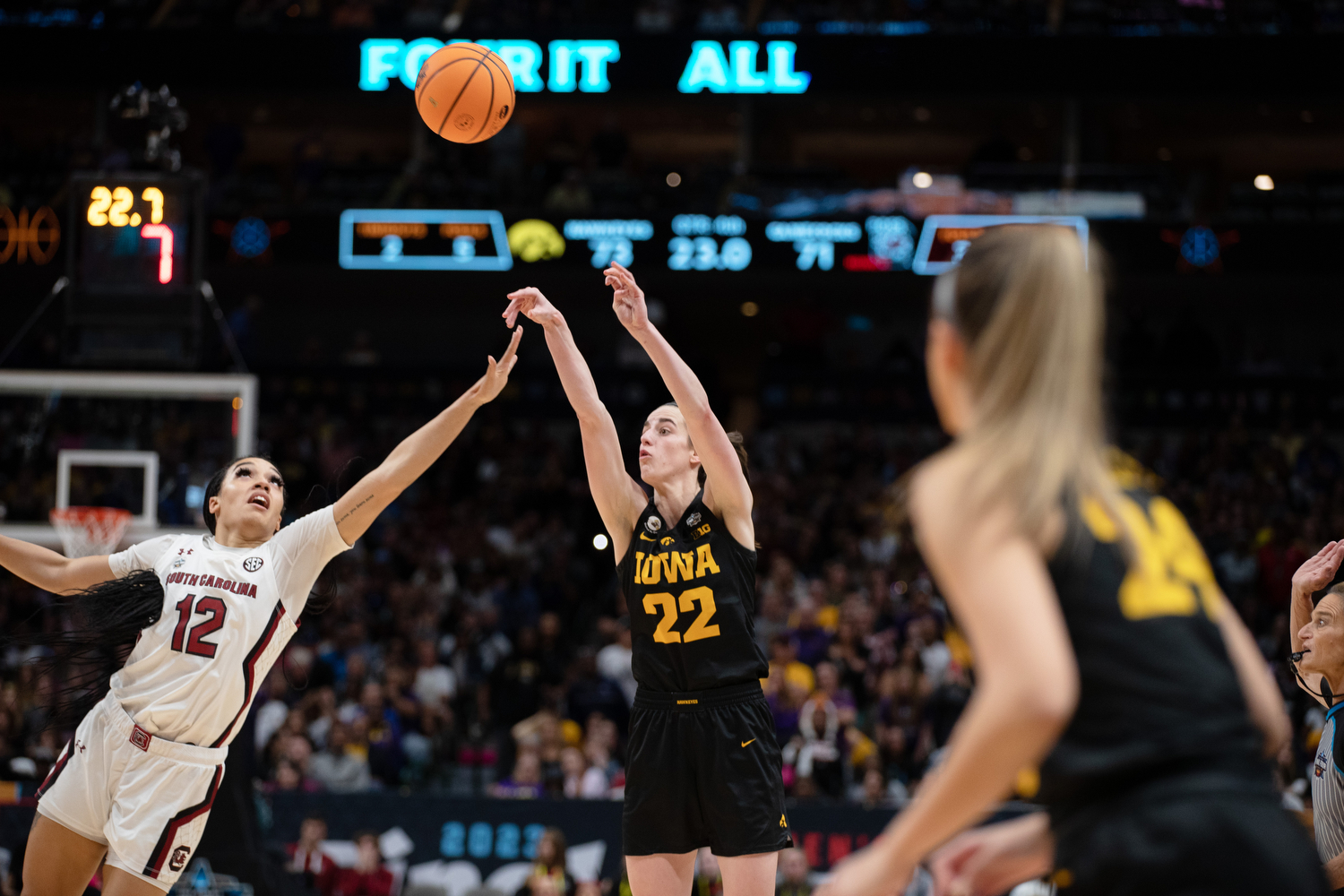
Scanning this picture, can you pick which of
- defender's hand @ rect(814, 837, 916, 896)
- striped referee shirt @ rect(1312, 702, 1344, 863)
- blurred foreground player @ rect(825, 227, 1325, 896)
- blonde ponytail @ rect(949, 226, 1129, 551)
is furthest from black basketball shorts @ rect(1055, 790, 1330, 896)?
striped referee shirt @ rect(1312, 702, 1344, 863)

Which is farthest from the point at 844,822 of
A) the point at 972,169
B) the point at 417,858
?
the point at 972,169

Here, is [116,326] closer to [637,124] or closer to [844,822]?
[844,822]

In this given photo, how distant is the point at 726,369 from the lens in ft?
72.6

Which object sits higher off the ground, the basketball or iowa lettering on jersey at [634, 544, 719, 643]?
the basketball

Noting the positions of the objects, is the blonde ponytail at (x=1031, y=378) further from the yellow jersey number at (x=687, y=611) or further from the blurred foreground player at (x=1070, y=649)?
the yellow jersey number at (x=687, y=611)

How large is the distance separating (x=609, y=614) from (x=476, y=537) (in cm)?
227

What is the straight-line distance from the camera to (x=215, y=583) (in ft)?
15.8

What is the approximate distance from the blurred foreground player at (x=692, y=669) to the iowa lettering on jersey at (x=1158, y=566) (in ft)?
7.72

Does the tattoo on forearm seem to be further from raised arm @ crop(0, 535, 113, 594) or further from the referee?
the referee

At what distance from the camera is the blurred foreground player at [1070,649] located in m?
2.00

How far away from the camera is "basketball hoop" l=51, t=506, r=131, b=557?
927cm

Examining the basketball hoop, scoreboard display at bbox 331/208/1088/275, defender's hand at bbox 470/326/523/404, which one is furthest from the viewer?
scoreboard display at bbox 331/208/1088/275

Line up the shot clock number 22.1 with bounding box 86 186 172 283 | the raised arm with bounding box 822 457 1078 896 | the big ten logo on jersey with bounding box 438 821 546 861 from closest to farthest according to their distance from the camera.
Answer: the raised arm with bounding box 822 457 1078 896 → the shot clock number 22.1 with bounding box 86 186 172 283 → the big ten logo on jersey with bounding box 438 821 546 861

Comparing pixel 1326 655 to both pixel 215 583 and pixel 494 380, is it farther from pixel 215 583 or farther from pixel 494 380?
pixel 215 583
